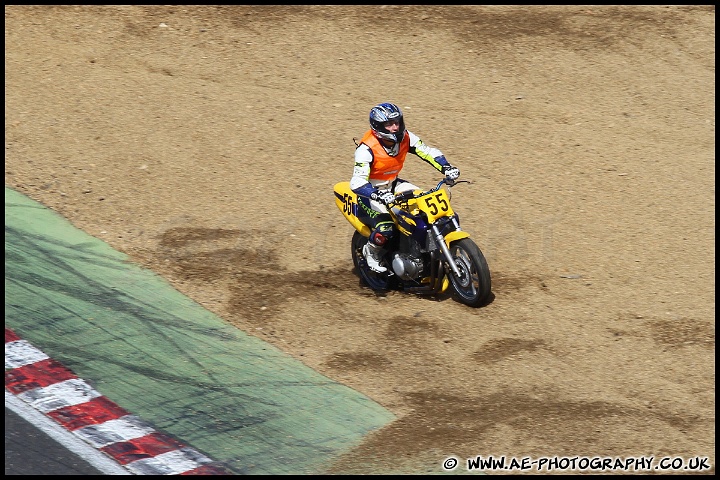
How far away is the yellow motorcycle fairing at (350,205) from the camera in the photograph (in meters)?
10.5

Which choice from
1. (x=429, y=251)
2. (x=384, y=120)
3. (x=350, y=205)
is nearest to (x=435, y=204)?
(x=429, y=251)

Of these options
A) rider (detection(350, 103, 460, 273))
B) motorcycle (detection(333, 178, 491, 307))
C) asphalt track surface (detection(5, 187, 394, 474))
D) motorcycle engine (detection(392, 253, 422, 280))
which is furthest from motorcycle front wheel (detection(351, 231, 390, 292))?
asphalt track surface (detection(5, 187, 394, 474))

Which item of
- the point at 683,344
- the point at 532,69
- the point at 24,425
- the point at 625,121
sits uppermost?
the point at 532,69

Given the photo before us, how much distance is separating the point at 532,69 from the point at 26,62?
8660 millimetres

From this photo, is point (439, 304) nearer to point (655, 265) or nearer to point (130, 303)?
point (655, 265)

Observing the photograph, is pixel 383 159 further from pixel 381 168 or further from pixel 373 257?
pixel 373 257

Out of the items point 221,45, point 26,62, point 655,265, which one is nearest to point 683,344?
point 655,265

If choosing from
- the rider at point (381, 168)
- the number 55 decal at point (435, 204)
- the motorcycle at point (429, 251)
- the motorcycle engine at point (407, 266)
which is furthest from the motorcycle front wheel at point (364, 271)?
the number 55 decal at point (435, 204)

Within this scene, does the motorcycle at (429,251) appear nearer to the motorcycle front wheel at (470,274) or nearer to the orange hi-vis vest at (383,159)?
the motorcycle front wheel at (470,274)

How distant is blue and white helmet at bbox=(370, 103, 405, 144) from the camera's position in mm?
9945

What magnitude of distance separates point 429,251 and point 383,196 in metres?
0.82

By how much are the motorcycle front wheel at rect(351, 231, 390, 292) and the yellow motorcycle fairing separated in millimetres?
179

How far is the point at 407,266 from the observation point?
400 inches

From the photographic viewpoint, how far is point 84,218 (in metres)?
12.2
